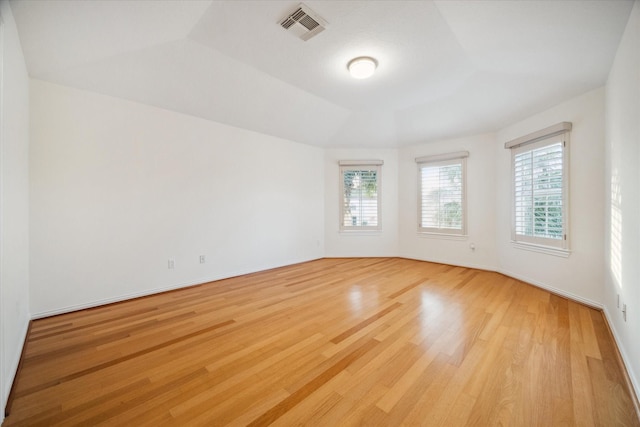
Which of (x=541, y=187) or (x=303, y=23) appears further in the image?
(x=541, y=187)

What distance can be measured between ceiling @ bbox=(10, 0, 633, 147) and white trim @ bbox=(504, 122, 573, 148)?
0.35m

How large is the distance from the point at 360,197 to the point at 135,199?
168 inches

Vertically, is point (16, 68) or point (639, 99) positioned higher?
point (16, 68)

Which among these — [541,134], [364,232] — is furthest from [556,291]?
[364,232]

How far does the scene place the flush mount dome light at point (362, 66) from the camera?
9.94 feet

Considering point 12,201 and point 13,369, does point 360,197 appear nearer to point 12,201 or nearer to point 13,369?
point 12,201

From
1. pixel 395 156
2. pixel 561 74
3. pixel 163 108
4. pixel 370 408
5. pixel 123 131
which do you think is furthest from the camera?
pixel 395 156

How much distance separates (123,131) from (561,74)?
5.24 meters

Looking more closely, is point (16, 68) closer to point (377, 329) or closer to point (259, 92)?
point (259, 92)

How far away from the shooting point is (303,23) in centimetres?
253

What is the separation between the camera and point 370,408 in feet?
4.80

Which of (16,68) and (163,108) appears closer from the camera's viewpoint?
(16,68)

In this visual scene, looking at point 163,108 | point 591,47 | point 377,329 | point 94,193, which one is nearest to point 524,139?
point 591,47

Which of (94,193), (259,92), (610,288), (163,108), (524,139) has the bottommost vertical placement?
(610,288)
